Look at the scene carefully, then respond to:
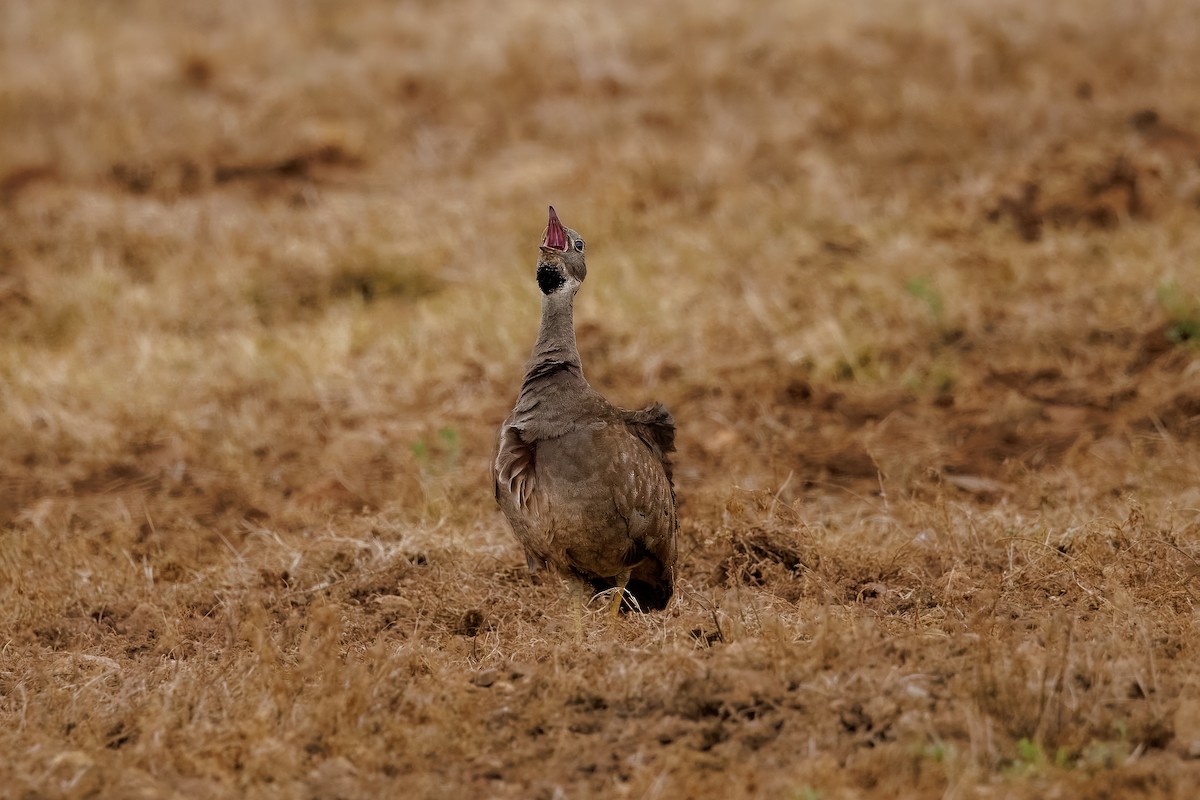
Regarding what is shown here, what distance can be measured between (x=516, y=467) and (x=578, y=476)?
0.88 feet

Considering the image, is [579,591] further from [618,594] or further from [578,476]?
[578,476]

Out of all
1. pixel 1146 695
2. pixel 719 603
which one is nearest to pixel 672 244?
pixel 719 603

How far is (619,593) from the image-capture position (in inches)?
197

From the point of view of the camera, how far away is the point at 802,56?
1216 cm

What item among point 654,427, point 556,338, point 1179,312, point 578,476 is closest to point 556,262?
point 556,338

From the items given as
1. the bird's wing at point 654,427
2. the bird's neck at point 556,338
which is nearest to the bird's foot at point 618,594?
the bird's wing at point 654,427

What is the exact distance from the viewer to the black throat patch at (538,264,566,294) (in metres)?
5.23

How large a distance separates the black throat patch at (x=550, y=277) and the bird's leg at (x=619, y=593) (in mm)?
1025

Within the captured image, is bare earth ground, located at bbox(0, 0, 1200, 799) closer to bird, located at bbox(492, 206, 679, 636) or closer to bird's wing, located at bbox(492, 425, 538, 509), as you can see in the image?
bird, located at bbox(492, 206, 679, 636)

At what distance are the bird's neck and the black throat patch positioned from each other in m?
0.03

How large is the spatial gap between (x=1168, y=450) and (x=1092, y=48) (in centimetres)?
598

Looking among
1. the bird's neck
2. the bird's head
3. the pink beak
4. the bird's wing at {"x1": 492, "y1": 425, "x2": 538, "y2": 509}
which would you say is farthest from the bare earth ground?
the pink beak

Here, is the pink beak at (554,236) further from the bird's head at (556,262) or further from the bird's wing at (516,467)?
the bird's wing at (516,467)

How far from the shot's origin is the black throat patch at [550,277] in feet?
17.1
